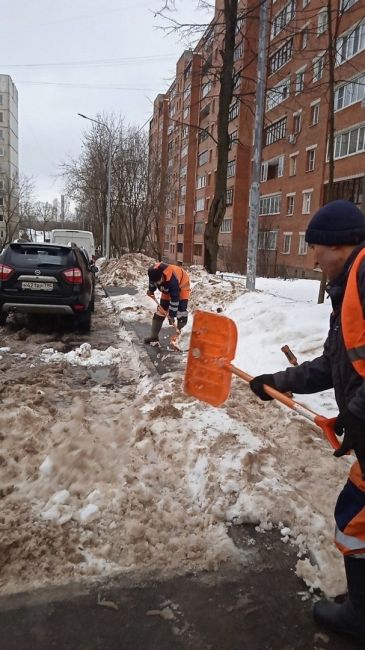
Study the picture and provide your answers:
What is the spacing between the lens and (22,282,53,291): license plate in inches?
328

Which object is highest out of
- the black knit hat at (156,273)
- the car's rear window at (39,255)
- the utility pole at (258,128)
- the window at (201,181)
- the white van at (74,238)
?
the window at (201,181)

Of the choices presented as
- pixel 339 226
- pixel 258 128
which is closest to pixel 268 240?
pixel 258 128

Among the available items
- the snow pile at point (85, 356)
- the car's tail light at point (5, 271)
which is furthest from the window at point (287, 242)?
the snow pile at point (85, 356)

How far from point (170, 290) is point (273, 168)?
3234 centimetres

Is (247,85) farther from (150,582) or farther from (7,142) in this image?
(7,142)

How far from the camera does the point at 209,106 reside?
169ft

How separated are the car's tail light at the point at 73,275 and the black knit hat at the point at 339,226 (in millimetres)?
6874

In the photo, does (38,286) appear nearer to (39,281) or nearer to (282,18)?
(39,281)

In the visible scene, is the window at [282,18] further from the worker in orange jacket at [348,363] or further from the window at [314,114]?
the worker in orange jacket at [348,363]

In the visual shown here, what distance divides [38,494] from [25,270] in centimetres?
584

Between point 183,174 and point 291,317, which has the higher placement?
point 183,174

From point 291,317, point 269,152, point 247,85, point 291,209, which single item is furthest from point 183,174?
point 291,317

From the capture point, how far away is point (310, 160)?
3127 cm

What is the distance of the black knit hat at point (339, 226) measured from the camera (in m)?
2.01
